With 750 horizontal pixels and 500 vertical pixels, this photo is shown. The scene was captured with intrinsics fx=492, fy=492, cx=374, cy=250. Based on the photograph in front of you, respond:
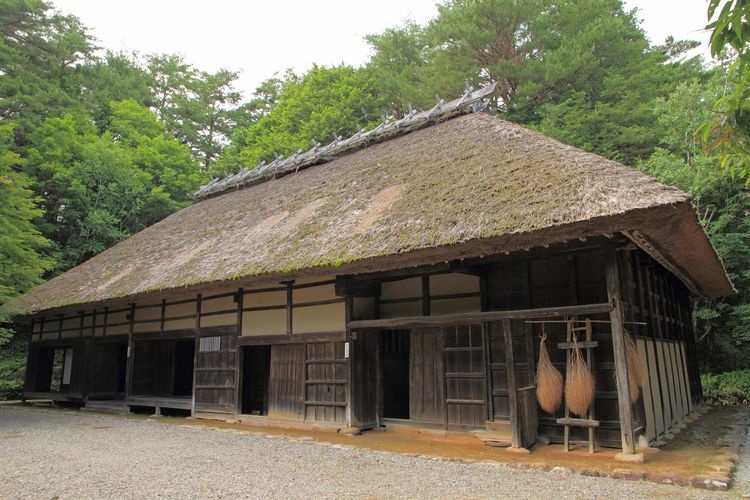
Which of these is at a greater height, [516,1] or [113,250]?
[516,1]

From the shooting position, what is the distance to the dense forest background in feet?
43.6

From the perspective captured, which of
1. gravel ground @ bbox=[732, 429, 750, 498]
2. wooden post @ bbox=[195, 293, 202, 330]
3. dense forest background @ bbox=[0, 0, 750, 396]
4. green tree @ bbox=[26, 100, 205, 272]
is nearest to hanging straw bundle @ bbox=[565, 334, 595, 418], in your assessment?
gravel ground @ bbox=[732, 429, 750, 498]

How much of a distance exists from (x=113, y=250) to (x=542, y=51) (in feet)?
54.6

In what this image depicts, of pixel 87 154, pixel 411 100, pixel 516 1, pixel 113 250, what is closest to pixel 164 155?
pixel 87 154

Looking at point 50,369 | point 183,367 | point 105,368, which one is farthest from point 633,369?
point 50,369

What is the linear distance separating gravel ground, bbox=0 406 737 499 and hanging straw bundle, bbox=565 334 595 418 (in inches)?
42.8

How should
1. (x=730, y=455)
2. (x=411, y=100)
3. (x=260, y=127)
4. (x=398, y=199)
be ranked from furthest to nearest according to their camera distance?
(x=260, y=127)
(x=411, y=100)
(x=398, y=199)
(x=730, y=455)

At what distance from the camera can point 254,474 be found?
4953mm

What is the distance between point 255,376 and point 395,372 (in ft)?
13.3

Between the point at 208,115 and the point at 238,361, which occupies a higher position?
the point at 208,115

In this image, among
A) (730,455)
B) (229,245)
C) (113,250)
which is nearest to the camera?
(730,455)

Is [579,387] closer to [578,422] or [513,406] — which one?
[578,422]

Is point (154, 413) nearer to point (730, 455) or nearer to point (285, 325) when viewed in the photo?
point (285, 325)

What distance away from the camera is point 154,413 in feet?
36.3
